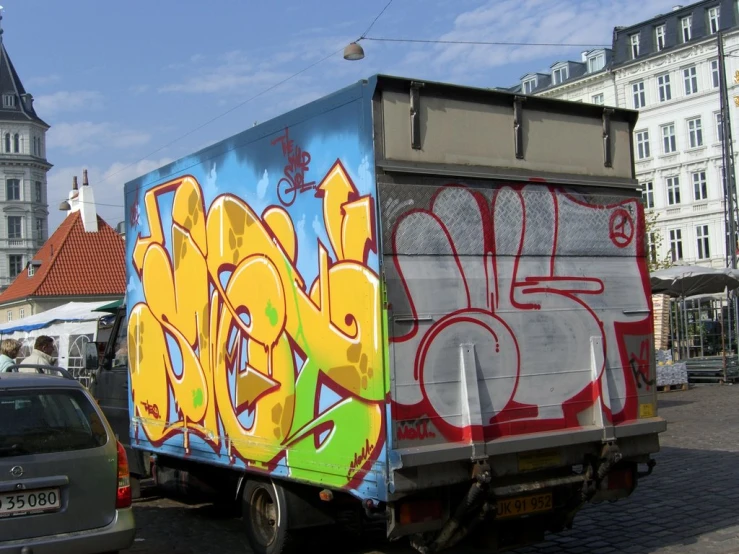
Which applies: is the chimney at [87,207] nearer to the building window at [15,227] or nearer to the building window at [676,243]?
the building window at [676,243]

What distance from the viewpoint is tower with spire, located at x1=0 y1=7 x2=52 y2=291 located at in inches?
3981

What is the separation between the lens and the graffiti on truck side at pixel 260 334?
546cm

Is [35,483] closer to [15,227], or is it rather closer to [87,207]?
[87,207]

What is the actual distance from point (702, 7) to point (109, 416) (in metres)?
48.9

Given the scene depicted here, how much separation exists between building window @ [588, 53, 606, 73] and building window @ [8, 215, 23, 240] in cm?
7123

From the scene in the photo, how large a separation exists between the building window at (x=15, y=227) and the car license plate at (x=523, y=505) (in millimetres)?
104356

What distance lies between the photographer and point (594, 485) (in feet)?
19.9

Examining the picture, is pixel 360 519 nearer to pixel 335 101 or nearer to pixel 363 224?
pixel 363 224

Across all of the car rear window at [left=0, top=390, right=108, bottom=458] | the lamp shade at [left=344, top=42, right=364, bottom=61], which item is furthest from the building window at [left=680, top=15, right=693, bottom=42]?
the car rear window at [left=0, top=390, right=108, bottom=458]

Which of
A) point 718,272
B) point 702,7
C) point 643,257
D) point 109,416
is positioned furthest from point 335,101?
point 702,7

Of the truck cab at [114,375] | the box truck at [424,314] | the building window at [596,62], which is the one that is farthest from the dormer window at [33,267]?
the box truck at [424,314]

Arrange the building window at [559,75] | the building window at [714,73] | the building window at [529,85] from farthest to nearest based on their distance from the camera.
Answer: the building window at [529,85] → the building window at [559,75] → the building window at [714,73]

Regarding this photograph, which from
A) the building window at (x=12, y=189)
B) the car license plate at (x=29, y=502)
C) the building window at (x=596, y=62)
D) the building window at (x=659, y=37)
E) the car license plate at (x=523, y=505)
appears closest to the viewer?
the car license plate at (x=29, y=502)

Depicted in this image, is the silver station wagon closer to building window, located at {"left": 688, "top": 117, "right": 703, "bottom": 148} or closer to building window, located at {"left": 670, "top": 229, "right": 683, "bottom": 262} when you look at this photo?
building window, located at {"left": 670, "top": 229, "right": 683, "bottom": 262}
